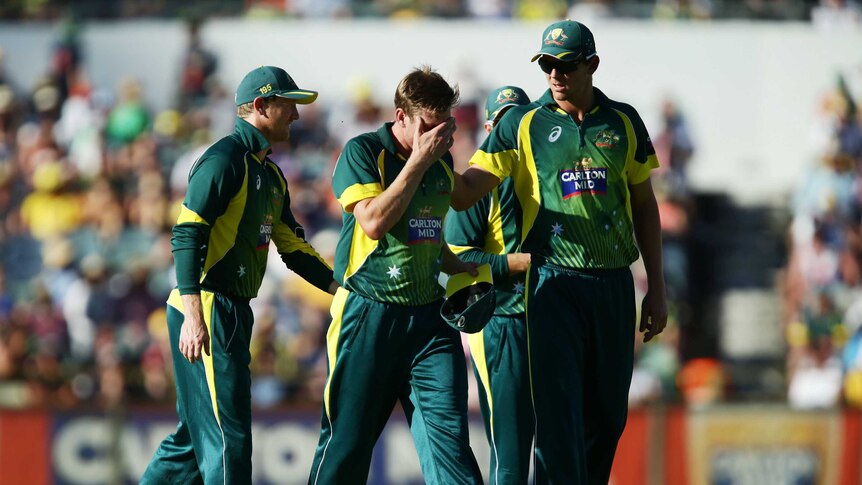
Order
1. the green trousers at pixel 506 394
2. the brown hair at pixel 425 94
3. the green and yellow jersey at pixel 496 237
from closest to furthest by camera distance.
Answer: the brown hair at pixel 425 94
the green trousers at pixel 506 394
the green and yellow jersey at pixel 496 237

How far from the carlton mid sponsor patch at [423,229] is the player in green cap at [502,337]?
1.84 ft

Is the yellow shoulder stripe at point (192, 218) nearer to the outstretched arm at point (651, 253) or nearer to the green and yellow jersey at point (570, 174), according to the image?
the green and yellow jersey at point (570, 174)

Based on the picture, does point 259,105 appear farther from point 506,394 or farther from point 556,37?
point 506,394

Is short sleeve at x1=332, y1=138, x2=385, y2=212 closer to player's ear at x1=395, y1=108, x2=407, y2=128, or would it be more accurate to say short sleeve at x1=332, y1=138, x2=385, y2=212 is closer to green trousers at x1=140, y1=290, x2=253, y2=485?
player's ear at x1=395, y1=108, x2=407, y2=128

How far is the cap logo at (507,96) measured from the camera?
7812 millimetres

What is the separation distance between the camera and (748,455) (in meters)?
12.0

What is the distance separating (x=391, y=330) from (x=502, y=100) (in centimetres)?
201

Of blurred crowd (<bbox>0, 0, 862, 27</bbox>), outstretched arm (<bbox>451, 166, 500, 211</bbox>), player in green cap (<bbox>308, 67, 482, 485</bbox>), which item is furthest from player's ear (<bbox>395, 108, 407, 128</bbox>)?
blurred crowd (<bbox>0, 0, 862, 27</bbox>)

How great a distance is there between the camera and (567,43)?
6.41m

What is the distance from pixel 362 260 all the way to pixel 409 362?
21.4 inches

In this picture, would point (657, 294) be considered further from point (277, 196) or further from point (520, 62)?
point (520, 62)

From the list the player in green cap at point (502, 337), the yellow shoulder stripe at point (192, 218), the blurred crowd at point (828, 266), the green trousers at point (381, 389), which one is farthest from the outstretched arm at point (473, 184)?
the blurred crowd at point (828, 266)

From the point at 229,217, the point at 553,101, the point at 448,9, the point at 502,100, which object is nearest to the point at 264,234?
the point at 229,217

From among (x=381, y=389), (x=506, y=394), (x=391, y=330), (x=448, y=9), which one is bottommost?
(x=506, y=394)
